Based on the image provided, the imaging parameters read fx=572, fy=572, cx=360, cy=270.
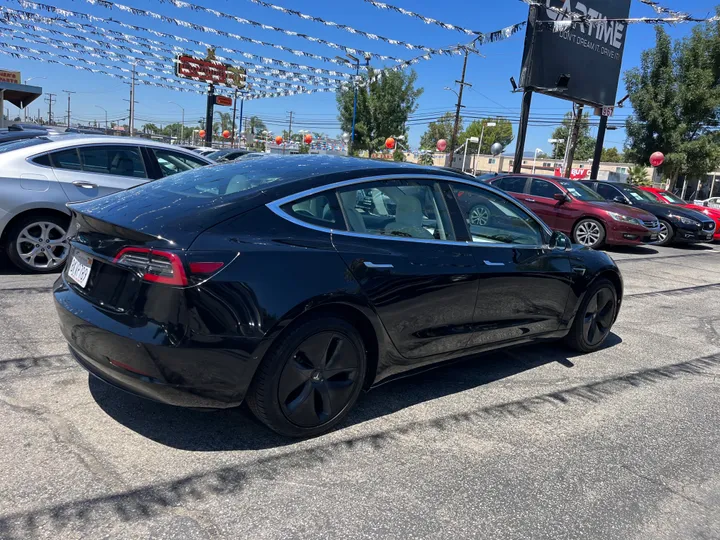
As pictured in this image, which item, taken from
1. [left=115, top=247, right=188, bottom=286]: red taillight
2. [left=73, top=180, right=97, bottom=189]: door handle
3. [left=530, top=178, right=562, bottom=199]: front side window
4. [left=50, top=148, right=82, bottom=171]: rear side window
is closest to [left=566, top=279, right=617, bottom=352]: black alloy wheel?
[left=115, top=247, right=188, bottom=286]: red taillight

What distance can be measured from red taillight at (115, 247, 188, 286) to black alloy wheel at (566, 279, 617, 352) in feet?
11.6

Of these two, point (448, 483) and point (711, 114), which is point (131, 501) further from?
point (711, 114)

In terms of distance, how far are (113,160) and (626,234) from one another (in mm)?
10112

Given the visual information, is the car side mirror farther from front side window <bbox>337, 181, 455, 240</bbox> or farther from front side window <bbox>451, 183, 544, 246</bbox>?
front side window <bbox>337, 181, 455, 240</bbox>

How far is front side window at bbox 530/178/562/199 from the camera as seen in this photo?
12.8 metres

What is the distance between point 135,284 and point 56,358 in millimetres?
1723

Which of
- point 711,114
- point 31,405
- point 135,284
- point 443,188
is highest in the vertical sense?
point 711,114

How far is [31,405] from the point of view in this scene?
10.7ft

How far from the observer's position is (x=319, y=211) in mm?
3164

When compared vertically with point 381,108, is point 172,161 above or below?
below

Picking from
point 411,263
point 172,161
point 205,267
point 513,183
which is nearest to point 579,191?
point 513,183

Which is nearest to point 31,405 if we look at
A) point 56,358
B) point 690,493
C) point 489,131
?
point 56,358

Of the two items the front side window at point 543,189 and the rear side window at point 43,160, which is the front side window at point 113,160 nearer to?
the rear side window at point 43,160

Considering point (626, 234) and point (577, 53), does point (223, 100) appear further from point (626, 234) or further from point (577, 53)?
point (626, 234)
